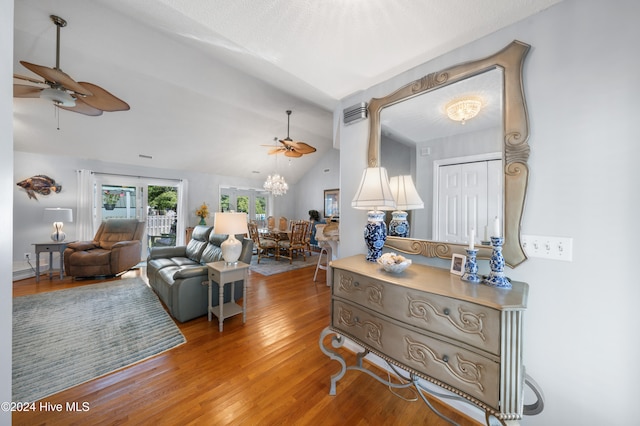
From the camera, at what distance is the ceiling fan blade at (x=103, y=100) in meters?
2.27

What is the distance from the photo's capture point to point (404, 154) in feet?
5.86

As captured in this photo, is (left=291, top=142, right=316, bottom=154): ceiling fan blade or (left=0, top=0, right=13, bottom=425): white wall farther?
(left=291, top=142, right=316, bottom=154): ceiling fan blade

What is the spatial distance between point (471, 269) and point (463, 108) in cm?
111

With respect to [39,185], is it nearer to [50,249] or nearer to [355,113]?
[50,249]

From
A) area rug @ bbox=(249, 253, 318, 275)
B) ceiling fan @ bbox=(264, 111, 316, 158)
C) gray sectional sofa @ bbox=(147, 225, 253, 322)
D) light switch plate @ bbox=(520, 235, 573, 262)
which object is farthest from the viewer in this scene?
area rug @ bbox=(249, 253, 318, 275)

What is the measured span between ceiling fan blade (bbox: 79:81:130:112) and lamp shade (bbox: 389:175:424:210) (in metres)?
3.19

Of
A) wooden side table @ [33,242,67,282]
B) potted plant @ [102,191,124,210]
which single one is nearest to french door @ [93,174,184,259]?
potted plant @ [102,191,124,210]

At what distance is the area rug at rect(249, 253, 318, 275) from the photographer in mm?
4672

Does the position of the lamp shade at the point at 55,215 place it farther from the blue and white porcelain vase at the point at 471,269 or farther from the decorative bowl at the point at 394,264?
the blue and white porcelain vase at the point at 471,269

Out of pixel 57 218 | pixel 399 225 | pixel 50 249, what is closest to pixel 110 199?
pixel 57 218

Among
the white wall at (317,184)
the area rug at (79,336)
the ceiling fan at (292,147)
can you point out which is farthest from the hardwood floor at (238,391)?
the white wall at (317,184)

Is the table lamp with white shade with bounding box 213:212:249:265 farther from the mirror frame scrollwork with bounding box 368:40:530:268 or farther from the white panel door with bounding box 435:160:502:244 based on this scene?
the mirror frame scrollwork with bounding box 368:40:530:268

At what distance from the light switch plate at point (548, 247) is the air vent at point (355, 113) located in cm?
155

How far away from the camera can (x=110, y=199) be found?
491 centimetres
